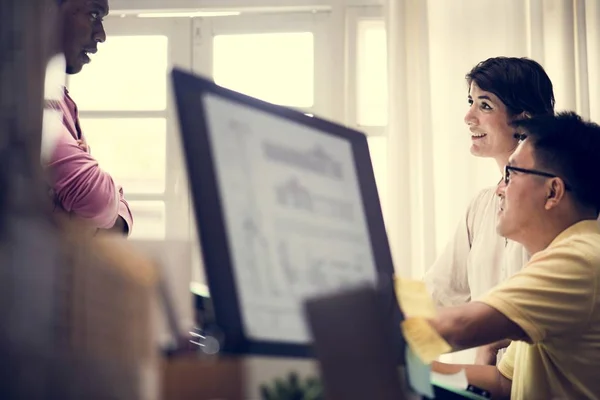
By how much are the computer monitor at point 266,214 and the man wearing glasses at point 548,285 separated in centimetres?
21

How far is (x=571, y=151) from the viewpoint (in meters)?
1.52

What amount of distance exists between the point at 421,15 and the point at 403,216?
688 mm

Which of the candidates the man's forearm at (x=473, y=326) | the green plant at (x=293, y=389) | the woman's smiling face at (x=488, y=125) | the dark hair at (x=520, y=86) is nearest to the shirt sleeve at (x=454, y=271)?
the woman's smiling face at (x=488, y=125)

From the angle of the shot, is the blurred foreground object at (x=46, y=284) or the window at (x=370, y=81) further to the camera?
the window at (x=370, y=81)

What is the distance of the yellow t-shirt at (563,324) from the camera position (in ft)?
4.09

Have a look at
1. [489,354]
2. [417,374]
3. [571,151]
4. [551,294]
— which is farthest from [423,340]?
→ [489,354]

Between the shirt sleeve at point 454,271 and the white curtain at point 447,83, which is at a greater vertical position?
the white curtain at point 447,83

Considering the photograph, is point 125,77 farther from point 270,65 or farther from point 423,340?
point 423,340

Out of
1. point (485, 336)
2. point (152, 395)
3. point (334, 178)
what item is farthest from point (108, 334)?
point (485, 336)

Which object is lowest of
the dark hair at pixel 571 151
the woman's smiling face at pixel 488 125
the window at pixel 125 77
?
the dark hair at pixel 571 151

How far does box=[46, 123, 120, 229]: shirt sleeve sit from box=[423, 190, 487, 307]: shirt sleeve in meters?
1.34

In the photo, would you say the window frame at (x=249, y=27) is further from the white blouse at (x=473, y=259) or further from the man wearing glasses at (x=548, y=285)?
the man wearing glasses at (x=548, y=285)

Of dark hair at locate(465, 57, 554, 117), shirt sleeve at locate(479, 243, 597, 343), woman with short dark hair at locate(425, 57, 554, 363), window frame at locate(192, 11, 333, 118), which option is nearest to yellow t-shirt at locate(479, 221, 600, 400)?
shirt sleeve at locate(479, 243, 597, 343)

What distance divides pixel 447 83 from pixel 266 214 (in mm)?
2140
